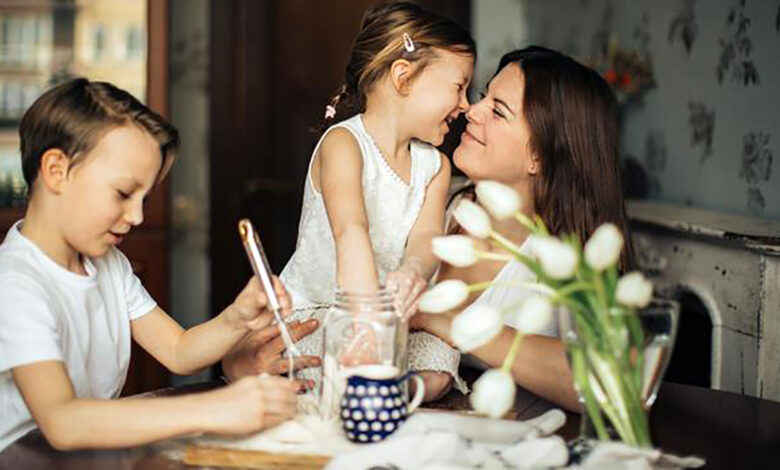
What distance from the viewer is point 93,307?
5.05 ft

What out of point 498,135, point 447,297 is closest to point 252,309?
point 447,297

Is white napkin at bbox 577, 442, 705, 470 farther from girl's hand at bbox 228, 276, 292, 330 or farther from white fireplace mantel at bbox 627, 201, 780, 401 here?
white fireplace mantel at bbox 627, 201, 780, 401

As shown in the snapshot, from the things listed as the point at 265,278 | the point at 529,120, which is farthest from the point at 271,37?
the point at 265,278

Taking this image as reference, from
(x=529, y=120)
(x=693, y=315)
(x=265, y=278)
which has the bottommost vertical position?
(x=693, y=315)

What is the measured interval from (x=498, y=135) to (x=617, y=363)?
0.92 metres

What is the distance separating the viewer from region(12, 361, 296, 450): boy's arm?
121 centimetres

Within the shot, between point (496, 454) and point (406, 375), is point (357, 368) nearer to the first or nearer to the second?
point (406, 375)

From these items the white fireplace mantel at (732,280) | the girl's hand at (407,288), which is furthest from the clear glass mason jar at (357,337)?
the white fireplace mantel at (732,280)

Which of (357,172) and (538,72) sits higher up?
(538,72)

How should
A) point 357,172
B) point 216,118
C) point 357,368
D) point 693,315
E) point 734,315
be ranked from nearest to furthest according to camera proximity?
point 357,368 < point 357,172 < point 734,315 < point 693,315 < point 216,118

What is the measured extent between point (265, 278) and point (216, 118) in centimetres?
283

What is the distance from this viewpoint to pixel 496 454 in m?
1.19

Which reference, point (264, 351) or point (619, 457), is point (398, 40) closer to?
point (264, 351)

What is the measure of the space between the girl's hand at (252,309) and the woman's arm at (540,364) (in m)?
0.35
